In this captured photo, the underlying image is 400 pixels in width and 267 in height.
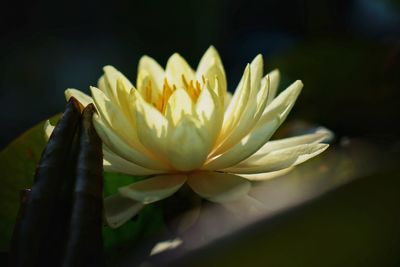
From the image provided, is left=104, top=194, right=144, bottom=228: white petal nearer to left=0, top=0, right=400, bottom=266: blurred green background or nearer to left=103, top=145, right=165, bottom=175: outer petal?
left=103, top=145, right=165, bottom=175: outer petal

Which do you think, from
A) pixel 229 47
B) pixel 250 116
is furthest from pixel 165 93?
pixel 229 47

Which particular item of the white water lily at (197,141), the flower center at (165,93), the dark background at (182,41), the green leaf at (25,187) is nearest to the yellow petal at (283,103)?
the white water lily at (197,141)

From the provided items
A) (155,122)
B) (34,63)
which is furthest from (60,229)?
(34,63)

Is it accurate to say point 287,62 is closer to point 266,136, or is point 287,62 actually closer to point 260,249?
point 266,136

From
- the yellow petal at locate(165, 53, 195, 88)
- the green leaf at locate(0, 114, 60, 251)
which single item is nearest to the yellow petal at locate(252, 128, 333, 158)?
the yellow petal at locate(165, 53, 195, 88)

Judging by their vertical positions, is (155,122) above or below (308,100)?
above

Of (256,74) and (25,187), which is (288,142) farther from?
(25,187)

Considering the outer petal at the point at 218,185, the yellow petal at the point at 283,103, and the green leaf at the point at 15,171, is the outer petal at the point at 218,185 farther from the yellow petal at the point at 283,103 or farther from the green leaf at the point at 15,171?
the green leaf at the point at 15,171
